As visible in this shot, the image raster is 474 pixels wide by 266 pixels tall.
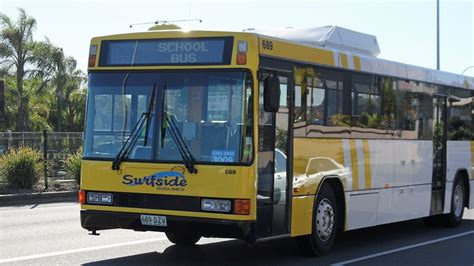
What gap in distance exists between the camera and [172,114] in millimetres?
8500

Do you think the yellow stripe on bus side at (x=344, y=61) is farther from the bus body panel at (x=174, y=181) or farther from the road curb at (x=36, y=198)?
the road curb at (x=36, y=198)

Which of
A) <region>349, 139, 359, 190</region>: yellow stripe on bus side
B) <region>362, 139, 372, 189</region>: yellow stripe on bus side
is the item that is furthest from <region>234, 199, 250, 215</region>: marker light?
<region>362, 139, 372, 189</region>: yellow stripe on bus side

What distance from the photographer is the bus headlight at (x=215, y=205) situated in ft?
26.8

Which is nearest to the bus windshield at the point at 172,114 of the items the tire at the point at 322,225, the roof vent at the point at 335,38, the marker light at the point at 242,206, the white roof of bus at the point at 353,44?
the marker light at the point at 242,206

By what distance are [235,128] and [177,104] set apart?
80 centimetres

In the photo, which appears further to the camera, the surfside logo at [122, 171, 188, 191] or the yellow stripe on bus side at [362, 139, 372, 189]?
the yellow stripe on bus side at [362, 139, 372, 189]

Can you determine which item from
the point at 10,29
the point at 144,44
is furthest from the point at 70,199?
the point at 10,29

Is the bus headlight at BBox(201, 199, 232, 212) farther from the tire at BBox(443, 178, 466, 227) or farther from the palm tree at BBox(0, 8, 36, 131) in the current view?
the palm tree at BBox(0, 8, 36, 131)

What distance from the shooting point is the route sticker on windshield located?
823 cm

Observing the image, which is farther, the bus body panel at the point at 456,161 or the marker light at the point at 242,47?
the bus body panel at the point at 456,161

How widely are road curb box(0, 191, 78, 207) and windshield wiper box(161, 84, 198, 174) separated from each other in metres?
10.9

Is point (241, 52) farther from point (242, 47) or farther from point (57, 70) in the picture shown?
point (57, 70)

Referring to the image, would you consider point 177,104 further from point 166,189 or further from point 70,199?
point 70,199

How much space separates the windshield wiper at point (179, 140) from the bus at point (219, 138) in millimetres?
14
